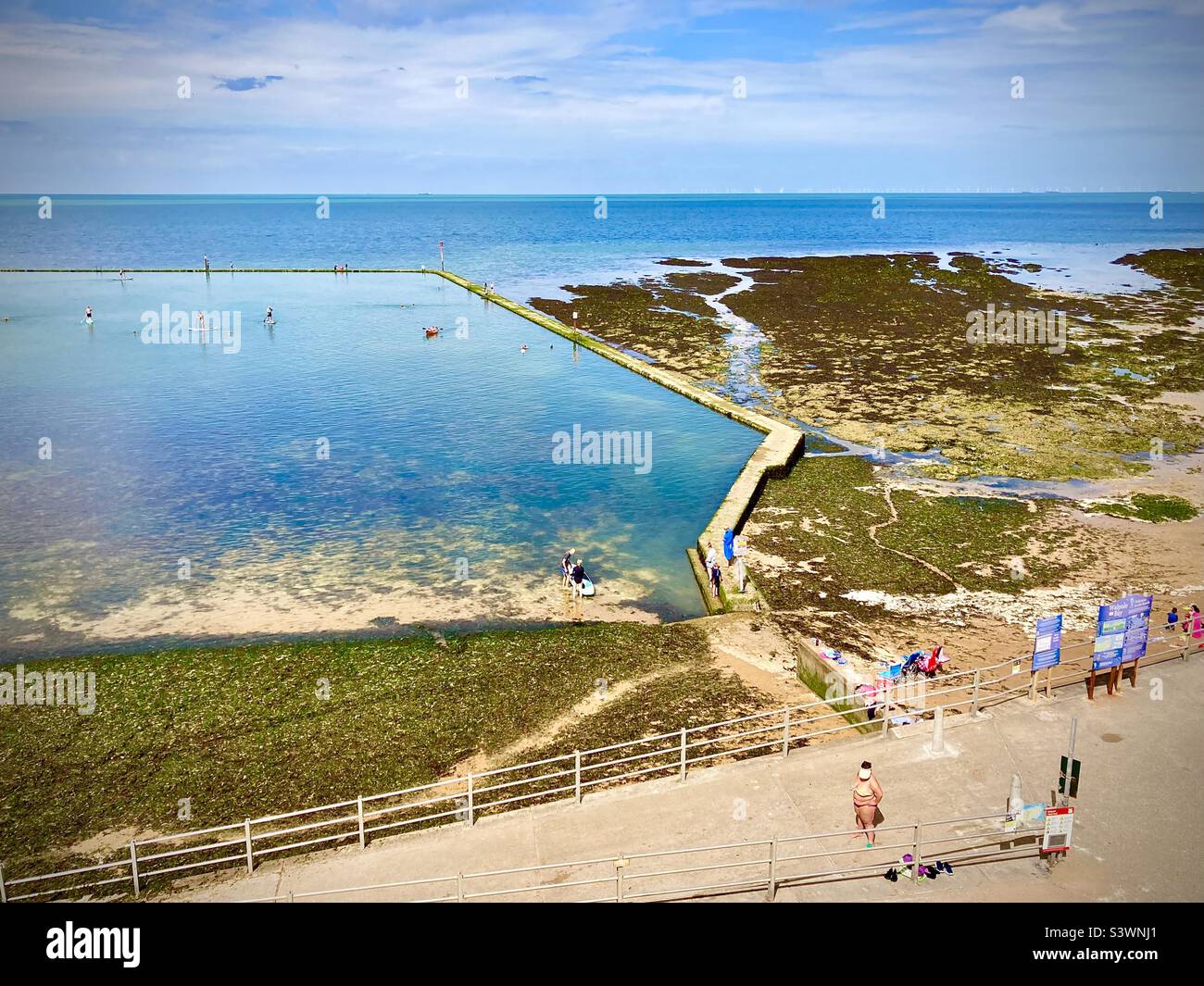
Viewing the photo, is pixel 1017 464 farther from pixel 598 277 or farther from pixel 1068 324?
pixel 598 277

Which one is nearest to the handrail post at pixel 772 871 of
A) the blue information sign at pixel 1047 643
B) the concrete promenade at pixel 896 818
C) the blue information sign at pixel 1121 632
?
the concrete promenade at pixel 896 818

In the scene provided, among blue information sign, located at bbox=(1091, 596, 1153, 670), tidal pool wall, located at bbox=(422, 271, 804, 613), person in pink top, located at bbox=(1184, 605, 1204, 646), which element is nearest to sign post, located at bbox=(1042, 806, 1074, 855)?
blue information sign, located at bbox=(1091, 596, 1153, 670)

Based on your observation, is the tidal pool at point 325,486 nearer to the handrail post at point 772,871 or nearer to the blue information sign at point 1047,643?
the blue information sign at point 1047,643

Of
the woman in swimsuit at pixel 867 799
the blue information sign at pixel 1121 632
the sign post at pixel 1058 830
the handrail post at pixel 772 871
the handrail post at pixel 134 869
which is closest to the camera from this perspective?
the handrail post at pixel 772 871

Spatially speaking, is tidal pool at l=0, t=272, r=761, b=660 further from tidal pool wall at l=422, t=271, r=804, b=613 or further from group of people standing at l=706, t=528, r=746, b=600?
group of people standing at l=706, t=528, r=746, b=600

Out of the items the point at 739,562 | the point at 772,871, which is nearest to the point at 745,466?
the point at 739,562

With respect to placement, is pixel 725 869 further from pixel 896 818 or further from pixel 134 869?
pixel 134 869
